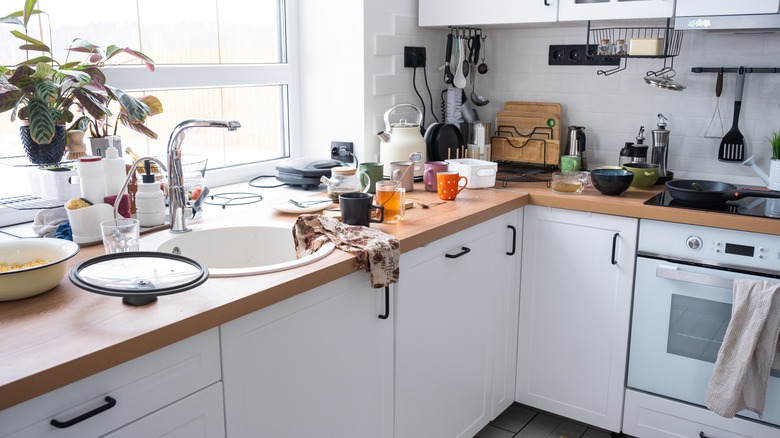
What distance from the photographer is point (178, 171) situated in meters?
1.92


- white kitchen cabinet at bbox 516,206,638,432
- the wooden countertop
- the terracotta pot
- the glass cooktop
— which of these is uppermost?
the terracotta pot

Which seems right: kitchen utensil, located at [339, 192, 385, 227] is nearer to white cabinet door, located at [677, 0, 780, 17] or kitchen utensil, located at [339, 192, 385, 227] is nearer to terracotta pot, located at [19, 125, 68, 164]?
terracotta pot, located at [19, 125, 68, 164]

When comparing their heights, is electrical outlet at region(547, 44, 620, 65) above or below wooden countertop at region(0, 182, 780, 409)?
above

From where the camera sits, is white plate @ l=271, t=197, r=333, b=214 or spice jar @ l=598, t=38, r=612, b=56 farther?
spice jar @ l=598, t=38, r=612, b=56

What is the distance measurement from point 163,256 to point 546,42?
2.10 meters

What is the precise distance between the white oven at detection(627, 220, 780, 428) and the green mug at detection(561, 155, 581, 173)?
1.61 ft

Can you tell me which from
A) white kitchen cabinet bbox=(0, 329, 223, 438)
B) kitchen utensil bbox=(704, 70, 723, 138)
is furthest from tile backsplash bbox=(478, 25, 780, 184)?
white kitchen cabinet bbox=(0, 329, 223, 438)

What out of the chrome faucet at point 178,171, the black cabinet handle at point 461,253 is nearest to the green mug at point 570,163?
the black cabinet handle at point 461,253

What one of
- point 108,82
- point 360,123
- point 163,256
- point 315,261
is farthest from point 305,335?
point 360,123

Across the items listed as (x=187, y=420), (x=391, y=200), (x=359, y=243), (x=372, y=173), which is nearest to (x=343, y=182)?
(x=372, y=173)

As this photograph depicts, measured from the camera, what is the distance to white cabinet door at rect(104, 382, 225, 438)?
1.32 metres

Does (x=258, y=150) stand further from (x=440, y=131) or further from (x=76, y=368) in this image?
(x=76, y=368)

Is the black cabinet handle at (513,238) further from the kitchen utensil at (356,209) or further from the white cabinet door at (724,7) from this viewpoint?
the white cabinet door at (724,7)

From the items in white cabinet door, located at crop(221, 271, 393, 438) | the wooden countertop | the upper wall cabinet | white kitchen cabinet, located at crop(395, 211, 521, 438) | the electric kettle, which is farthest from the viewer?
the electric kettle
